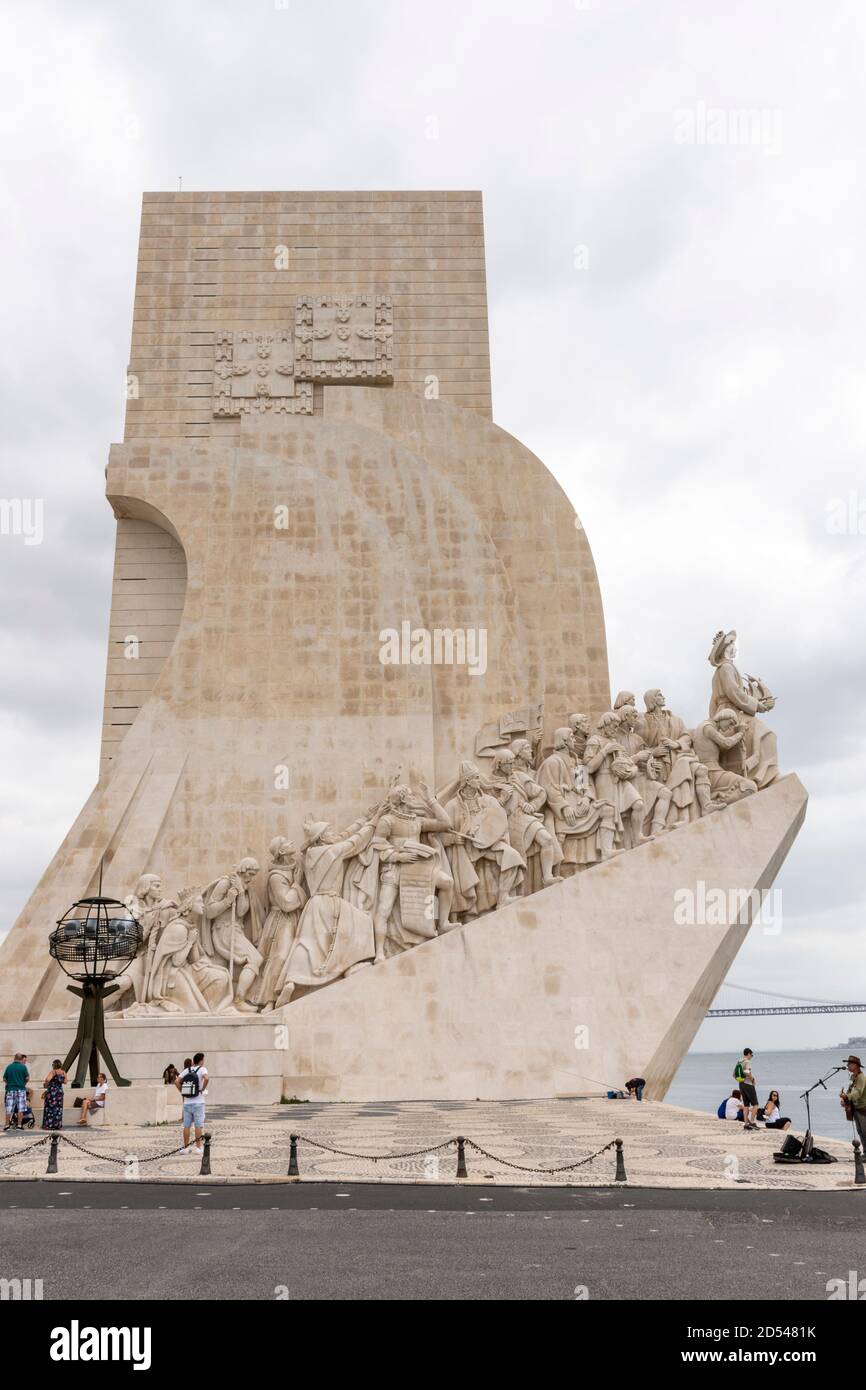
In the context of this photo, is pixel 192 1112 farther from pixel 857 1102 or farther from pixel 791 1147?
pixel 857 1102

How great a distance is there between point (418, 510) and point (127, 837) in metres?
6.05

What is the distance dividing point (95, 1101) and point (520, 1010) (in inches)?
188

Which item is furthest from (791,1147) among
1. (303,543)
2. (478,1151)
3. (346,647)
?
(303,543)

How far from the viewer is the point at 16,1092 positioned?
9477 millimetres

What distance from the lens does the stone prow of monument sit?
1245cm

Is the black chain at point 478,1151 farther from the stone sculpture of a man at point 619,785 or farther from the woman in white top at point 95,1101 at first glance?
the stone sculpture of a man at point 619,785

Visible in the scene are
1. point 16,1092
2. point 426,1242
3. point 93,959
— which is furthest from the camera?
point 93,959

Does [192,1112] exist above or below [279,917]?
below

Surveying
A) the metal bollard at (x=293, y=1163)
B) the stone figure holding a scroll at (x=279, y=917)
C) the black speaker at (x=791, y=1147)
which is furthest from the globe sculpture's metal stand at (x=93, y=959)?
the black speaker at (x=791, y=1147)

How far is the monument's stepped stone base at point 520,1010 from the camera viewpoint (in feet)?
39.2

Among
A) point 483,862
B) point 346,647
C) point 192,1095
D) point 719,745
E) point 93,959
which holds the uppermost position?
point 346,647

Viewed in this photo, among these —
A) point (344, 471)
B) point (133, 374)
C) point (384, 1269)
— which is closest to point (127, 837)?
point (344, 471)

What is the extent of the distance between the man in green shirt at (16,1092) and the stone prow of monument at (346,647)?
2325 millimetres
